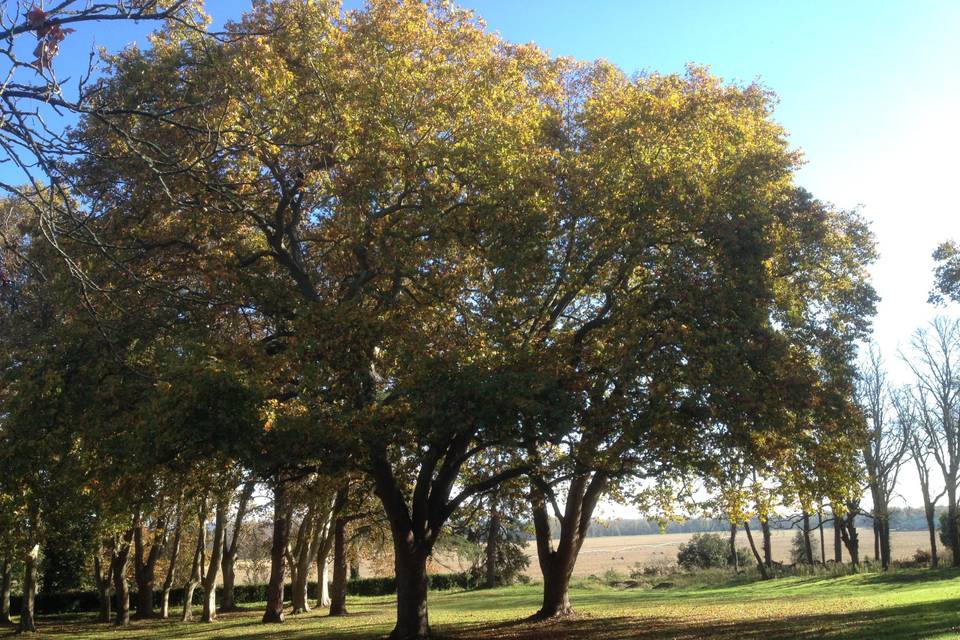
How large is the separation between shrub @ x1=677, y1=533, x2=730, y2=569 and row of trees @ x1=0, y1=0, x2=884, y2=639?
42.4 m

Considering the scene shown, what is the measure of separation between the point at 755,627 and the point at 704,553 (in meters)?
42.5

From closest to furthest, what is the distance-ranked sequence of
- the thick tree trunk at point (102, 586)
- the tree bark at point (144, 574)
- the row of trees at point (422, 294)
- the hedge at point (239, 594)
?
1. the row of trees at point (422, 294)
2. the tree bark at point (144, 574)
3. the thick tree trunk at point (102, 586)
4. the hedge at point (239, 594)

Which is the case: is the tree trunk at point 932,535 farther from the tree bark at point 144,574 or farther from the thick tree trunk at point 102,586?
the thick tree trunk at point 102,586

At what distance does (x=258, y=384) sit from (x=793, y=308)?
9952 mm

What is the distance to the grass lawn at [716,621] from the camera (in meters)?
15.6

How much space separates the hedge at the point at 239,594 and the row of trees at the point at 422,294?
29.5 metres

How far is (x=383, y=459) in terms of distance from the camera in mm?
16156

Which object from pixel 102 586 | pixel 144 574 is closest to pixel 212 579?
pixel 144 574

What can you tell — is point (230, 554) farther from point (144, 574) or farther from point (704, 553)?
point (704, 553)

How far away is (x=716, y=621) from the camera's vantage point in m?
19.6

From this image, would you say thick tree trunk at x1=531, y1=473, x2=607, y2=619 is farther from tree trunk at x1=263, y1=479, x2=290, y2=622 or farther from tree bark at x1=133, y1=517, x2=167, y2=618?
tree bark at x1=133, y1=517, x2=167, y2=618

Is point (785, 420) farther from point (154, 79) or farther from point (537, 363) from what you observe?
point (154, 79)

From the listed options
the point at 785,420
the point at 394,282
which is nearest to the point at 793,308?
the point at 785,420

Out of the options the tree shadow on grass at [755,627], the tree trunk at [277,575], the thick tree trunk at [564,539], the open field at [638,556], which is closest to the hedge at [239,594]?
the open field at [638,556]
